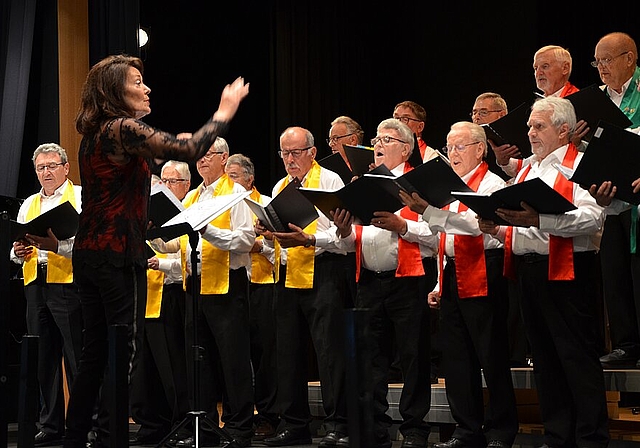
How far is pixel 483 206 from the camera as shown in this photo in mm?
3910

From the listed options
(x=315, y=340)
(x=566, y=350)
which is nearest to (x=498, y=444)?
(x=566, y=350)

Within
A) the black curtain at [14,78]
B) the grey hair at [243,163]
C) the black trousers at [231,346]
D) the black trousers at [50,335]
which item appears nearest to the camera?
the black trousers at [231,346]

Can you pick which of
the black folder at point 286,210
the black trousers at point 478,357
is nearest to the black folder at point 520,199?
the black trousers at point 478,357

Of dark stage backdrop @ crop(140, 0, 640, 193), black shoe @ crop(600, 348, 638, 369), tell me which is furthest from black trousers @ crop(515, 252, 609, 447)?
dark stage backdrop @ crop(140, 0, 640, 193)

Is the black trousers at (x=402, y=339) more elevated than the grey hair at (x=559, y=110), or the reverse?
the grey hair at (x=559, y=110)

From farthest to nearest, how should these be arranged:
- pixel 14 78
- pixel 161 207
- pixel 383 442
Result: pixel 14 78, pixel 161 207, pixel 383 442

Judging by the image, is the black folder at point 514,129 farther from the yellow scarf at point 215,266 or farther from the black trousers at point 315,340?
the yellow scarf at point 215,266

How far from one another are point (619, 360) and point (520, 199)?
3.87 feet

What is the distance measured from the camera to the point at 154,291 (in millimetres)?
5590

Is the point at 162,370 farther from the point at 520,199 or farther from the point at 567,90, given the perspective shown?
the point at 567,90

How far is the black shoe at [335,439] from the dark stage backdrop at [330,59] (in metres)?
3.74

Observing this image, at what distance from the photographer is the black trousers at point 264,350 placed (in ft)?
18.2

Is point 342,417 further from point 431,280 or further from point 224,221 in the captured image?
point 224,221

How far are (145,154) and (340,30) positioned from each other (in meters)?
5.53
